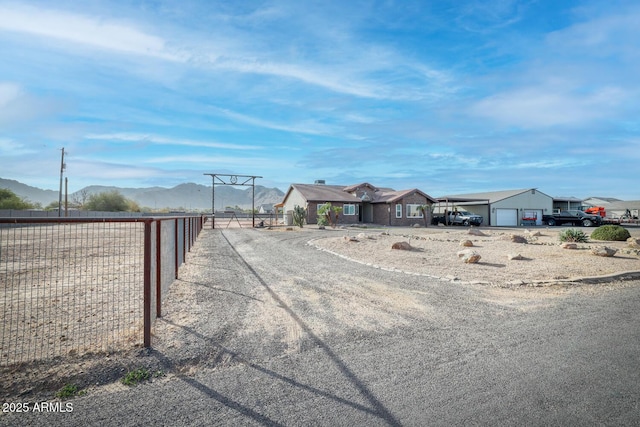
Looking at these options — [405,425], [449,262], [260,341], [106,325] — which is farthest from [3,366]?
[449,262]

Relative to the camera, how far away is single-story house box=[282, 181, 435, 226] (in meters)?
39.2

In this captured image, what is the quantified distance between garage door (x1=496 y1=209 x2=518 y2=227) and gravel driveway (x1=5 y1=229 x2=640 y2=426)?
38.1 m

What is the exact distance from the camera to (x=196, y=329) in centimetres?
526

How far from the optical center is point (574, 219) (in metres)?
39.9

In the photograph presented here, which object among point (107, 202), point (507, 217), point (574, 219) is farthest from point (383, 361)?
point (107, 202)

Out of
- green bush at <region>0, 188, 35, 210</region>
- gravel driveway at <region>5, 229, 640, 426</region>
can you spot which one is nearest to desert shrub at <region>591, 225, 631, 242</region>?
gravel driveway at <region>5, 229, 640, 426</region>

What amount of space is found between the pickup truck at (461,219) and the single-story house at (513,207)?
1521 mm

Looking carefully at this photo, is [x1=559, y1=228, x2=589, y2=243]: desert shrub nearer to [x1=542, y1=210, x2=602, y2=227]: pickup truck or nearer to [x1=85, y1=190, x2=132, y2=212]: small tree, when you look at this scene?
[x1=542, y1=210, x2=602, y2=227]: pickup truck

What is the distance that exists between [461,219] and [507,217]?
8.05 m

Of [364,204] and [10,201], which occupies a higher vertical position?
[10,201]

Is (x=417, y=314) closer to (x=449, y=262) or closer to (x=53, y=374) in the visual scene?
A: (x=53, y=374)

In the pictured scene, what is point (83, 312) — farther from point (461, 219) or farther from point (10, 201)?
point (10, 201)

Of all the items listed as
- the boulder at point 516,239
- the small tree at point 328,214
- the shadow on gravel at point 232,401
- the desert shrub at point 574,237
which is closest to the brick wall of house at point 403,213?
the small tree at point 328,214

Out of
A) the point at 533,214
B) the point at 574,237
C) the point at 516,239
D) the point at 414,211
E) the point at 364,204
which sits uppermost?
the point at 364,204
